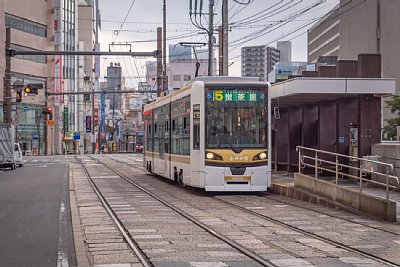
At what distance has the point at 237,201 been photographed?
65.8 ft

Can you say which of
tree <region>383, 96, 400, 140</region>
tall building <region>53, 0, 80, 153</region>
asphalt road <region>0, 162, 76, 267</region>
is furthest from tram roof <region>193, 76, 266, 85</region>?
tall building <region>53, 0, 80, 153</region>

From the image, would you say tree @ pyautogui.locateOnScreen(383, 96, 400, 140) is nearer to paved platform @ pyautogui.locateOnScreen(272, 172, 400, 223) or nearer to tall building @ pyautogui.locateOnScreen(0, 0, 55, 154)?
tall building @ pyautogui.locateOnScreen(0, 0, 55, 154)

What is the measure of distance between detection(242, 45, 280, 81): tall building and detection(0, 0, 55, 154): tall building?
9531 cm

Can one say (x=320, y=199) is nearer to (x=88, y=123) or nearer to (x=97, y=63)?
(x=88, y=123)

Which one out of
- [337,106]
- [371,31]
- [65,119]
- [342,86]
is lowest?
[337,106]

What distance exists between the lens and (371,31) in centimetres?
10581

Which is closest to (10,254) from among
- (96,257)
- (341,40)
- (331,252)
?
(96,257)

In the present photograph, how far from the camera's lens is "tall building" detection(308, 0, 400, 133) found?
100m

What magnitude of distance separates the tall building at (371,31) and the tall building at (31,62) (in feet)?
125

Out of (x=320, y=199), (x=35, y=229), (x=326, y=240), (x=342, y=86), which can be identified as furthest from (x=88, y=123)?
(x=326, y=240)

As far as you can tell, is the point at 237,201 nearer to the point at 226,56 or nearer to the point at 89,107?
the point at 226,56

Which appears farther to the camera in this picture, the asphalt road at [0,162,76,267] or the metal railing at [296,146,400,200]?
the metal railing at [296,146,400,200]

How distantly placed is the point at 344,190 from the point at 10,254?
9.19 meters

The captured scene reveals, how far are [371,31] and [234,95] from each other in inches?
3508
